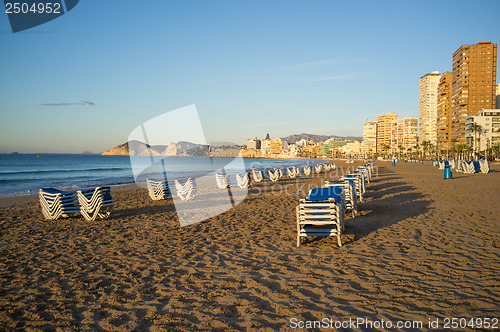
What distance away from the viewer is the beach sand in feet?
10.6

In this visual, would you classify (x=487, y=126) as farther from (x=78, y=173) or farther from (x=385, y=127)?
(x=78, y=173)

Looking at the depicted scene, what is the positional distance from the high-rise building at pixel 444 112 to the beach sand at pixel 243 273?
130266 millimetres

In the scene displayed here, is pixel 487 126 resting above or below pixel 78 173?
below

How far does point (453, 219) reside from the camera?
7.47m

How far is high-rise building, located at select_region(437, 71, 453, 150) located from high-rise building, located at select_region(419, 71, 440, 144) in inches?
976

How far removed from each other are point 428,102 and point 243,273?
175304mm

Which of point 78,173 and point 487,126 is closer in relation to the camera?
point 78,173

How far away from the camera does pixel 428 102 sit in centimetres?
15225

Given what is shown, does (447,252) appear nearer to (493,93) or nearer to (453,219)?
(453,219)

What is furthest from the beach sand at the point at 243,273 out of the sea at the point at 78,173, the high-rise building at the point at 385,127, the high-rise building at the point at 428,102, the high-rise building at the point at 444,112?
the high-rise building at the point at 385,127

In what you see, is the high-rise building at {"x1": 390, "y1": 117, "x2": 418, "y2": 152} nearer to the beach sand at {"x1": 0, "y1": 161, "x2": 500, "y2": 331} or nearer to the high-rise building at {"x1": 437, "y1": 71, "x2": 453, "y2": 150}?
the high-rise building at {"x1": 437, "y1": 71, "x2": 453, "y2": 150}

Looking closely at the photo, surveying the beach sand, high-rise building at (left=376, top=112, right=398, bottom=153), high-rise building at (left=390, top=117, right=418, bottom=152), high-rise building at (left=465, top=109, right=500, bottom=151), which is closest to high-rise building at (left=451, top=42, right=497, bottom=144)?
high-rise building at (left=465, top=109, right=500, bottom=151)

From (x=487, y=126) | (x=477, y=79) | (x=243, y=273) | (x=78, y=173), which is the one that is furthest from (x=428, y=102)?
(x=243, y=273)

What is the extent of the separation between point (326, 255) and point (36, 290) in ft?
13.8
